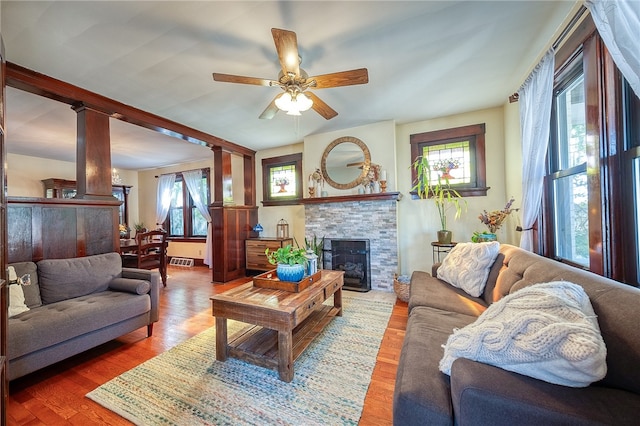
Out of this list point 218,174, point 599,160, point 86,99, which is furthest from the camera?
point 218,174

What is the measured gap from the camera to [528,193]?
2.36 meters

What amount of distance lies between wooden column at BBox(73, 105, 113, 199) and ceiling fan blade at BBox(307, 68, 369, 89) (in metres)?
2.52

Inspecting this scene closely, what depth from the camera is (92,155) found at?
265cm

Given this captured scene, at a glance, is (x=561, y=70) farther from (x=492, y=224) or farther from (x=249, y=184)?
(x=249, y=184)

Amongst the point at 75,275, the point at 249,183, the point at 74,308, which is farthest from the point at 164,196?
the point at 74,308

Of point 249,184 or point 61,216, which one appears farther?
point 249,184

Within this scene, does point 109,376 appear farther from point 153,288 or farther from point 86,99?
point 86,99

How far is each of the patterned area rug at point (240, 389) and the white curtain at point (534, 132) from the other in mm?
1957

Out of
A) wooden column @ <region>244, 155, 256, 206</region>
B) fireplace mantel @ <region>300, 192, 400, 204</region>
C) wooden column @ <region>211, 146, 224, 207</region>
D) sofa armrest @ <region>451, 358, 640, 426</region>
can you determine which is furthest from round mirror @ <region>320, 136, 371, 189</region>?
sofa armrest @ <region>451, 358, 640, 426</region>

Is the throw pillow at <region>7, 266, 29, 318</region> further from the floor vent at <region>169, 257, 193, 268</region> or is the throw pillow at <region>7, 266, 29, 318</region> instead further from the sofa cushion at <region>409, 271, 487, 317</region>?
the floor vent at <region>169, 257, 193, 268</region>

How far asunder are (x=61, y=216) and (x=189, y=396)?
2.26 m

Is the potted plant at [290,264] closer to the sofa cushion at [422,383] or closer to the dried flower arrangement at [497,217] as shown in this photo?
the sofa cushion at [422,383]

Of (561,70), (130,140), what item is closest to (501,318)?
(561,70)

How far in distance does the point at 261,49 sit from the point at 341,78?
0.72m
